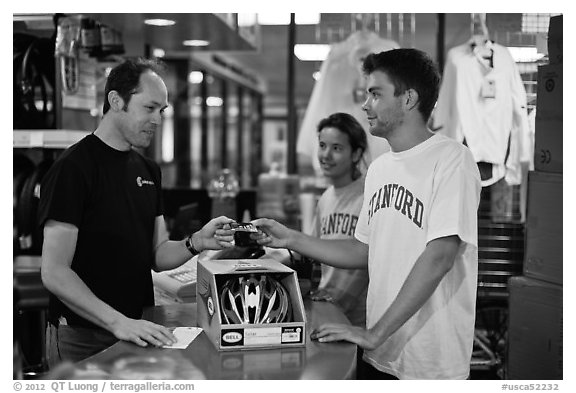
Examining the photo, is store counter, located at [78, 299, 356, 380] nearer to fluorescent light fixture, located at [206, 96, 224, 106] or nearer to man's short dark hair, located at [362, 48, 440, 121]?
man's short dark hair, located at [362, 48, 440, 121]

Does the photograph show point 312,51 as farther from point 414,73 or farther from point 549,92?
point 414,73

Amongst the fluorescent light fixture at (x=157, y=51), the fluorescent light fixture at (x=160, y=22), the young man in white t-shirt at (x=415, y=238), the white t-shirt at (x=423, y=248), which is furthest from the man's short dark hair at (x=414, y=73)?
the fluorescent light fixture at (x=157, y=51)

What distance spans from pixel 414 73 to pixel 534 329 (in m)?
1.26

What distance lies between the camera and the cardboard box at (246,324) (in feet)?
6.30

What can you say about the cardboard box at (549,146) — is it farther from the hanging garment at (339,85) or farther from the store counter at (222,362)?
the hanging garment at (339,85)

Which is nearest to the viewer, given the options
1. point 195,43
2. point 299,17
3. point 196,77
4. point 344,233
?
point 344,233

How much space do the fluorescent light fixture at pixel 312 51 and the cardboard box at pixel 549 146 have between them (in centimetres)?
285

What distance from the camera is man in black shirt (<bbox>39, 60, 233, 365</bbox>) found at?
2.09 metres

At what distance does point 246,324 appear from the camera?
75.7 inches

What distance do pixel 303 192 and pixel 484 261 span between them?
2035mm

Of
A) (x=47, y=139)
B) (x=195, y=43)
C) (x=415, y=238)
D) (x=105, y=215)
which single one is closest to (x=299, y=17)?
(x=195, y=43)

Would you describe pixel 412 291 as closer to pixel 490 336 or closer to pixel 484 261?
pixel 484 261

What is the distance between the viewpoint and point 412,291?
1982mm
